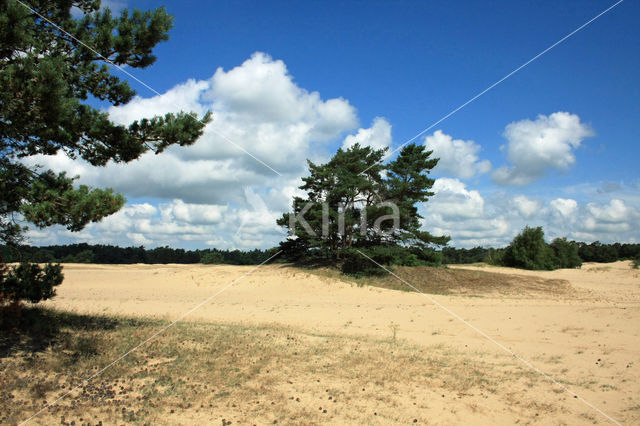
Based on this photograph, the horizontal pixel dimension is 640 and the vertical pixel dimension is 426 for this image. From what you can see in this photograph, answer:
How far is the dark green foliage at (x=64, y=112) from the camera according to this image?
18.2 feet

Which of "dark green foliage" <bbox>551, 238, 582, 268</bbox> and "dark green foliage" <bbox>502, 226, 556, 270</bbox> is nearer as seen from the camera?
"dark green foliage" <bbox>502, 226, 556, 270</bbox>

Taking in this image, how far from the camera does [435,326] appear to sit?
11812mm

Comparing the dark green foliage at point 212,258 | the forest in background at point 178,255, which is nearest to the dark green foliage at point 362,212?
the forest in background at point 178,255

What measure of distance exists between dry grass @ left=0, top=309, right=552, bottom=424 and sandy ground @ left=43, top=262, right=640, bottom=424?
2.49ft

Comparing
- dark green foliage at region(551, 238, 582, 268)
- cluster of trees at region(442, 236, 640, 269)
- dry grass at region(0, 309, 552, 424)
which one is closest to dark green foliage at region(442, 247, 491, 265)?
cluster of trees at region(442, 236, 640, 269)

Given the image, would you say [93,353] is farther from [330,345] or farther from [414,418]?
[414,418]

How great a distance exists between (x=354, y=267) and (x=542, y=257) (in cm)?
1862

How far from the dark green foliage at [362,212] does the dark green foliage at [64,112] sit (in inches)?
630

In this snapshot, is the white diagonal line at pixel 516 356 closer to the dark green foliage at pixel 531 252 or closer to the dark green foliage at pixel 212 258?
the dark green foliage at pixel 531 252

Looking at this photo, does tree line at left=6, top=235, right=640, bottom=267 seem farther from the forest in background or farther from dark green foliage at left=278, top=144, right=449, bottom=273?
dark green foliage at left=278, top=144, right=449, bottom=273

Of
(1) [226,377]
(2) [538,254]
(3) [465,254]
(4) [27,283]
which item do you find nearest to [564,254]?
(2) [538,254]

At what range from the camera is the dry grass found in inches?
206

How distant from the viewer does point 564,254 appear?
123ft

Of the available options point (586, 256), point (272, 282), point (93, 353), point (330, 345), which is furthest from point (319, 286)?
point (586, 256)
